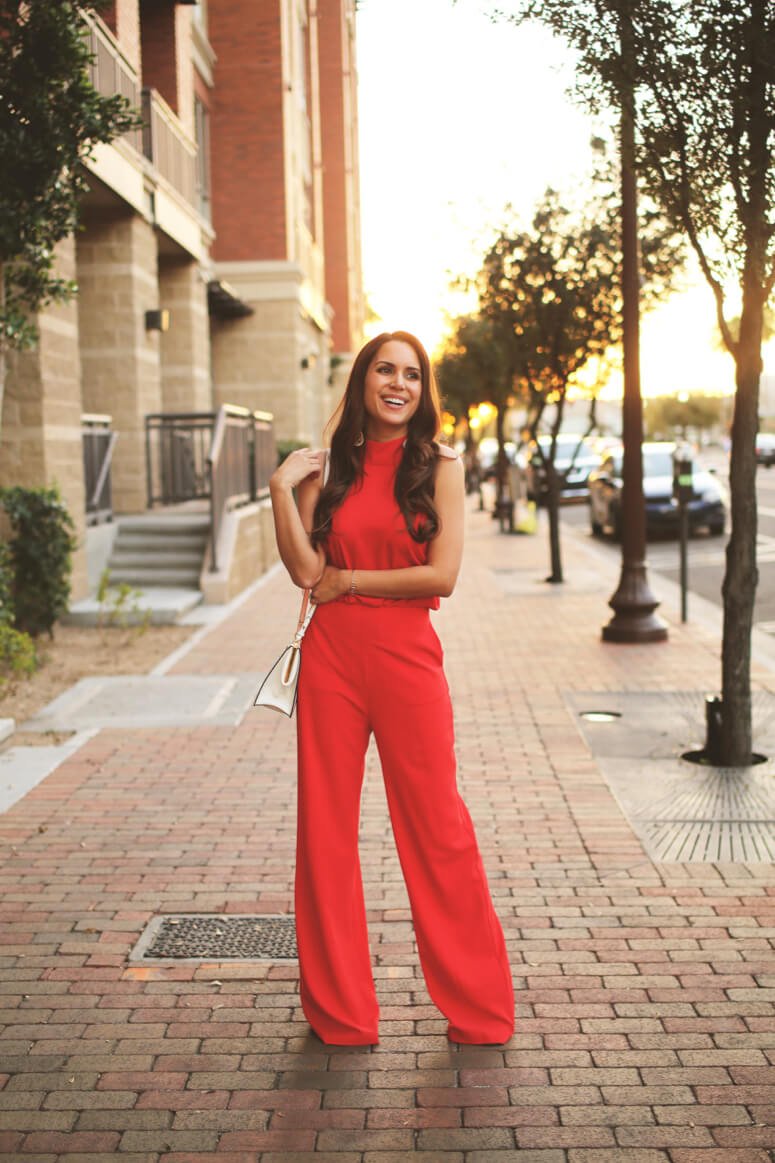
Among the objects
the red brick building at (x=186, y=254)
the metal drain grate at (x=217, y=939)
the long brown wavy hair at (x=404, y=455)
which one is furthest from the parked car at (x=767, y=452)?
the long brown wavy hair at (x=404, y=455)

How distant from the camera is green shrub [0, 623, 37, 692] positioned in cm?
949

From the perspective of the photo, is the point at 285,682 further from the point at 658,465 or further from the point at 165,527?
the point at 658,465

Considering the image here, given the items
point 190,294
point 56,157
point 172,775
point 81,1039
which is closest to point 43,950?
point 81,1039

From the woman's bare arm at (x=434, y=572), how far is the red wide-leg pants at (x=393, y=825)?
6cm

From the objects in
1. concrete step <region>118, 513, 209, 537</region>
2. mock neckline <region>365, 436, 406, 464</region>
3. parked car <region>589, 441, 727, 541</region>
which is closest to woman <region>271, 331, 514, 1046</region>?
mock neckline <region>365, 436, 406, 464</region>

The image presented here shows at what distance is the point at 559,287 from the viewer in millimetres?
15938

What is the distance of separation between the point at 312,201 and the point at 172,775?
102ft

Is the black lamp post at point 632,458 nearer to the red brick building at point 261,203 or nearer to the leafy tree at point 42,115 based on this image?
the leafy tree at point 42,115

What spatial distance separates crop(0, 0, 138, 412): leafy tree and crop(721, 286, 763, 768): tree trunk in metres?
4.54

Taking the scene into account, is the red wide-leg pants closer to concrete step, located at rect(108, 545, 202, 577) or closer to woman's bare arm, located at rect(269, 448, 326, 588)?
woman's bare arm, located at rect(269, 448, 326, 588)

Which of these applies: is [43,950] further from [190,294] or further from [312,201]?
[312,201]

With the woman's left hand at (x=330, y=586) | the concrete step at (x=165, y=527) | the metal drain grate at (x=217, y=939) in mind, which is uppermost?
the woman's left hand at (x=330, y=586)

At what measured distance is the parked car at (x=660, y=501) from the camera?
23.3 m

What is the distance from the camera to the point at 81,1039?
384cm
